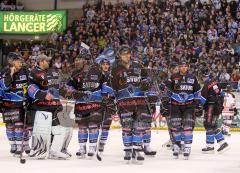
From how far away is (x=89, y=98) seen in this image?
11547mm

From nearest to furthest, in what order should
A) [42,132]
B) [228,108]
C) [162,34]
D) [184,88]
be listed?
1. [42,132]
2. [184,88]
3. [228,108]
4. [162,34]

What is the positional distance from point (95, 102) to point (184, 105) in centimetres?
170

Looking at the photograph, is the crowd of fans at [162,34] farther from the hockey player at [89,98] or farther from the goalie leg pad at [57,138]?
the goalie leg pad at [57,138]

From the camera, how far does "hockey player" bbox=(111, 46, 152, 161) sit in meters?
10.8

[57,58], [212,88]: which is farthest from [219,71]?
[212,88]

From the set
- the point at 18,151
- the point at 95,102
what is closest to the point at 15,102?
the point at 18,151

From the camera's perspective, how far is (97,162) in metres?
11.3

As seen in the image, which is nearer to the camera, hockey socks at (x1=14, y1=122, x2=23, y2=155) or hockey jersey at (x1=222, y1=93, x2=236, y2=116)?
hockey socks at (x1=14, y1=122, x2=23, y2=155)

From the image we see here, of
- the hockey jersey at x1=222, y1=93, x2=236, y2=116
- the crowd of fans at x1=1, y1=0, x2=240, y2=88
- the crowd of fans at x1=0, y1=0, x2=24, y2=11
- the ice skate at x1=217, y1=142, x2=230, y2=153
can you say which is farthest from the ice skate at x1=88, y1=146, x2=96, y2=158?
the crowd of fans at x1=0, y1=0, x2=24, y2=11

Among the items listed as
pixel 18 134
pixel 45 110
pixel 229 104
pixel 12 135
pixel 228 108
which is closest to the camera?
pixel 45 110

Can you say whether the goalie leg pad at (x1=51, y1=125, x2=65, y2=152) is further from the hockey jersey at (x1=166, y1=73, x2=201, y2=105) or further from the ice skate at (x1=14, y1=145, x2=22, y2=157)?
the hockey jersey at (x1=166, y1=73, x2=201, y2=105)

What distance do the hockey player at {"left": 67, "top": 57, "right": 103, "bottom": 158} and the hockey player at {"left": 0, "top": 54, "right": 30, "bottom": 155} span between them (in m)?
0.91

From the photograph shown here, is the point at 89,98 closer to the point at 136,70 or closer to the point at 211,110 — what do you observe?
the point at 136,70

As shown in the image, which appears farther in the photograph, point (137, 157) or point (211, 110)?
point (211, 110)
